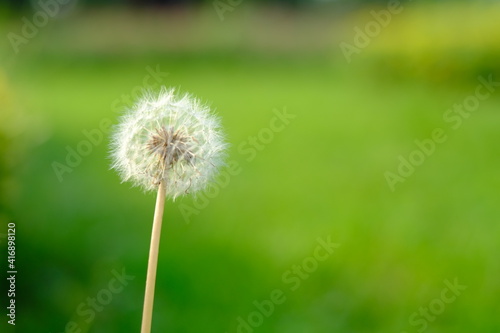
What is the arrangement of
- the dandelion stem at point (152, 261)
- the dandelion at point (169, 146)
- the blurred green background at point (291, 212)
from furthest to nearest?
the blurred green background at point (291, 212) < the dandelion at point (169, 146) < the dandelion stem at point (152, 261)

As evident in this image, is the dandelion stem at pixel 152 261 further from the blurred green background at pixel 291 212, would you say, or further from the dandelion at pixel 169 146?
the blurred green background at pixel 291 212

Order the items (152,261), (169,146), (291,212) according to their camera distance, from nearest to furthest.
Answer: (152,261) → (169,146) → (291,212)

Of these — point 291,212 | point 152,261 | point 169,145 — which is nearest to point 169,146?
point 169,145

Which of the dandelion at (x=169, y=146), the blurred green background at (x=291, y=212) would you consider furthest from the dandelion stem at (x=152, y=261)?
the blurred green background at (x=291, y=212)

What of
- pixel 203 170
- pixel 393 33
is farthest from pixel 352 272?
pixel 393 33

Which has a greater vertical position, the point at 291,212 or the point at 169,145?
the point at 291,212

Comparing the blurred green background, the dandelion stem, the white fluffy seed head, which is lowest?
the dandelion stem

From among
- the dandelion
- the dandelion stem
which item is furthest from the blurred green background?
the dandelion stem

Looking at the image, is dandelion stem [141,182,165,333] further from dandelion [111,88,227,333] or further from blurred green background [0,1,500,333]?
blurred green background [0,1,500,333]

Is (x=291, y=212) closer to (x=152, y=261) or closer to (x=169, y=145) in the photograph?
(x=169, y=145)
